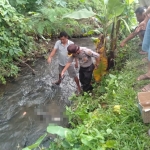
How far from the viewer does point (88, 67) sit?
5.20 m

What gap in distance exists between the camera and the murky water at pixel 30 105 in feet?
14.8

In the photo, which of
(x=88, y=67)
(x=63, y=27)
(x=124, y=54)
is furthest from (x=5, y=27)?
(x=124, y=54)

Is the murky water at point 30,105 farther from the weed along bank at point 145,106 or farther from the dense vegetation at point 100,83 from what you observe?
the weed along bank at point 145,106

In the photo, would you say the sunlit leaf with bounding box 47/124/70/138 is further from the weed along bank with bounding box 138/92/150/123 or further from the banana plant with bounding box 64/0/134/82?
the banana plant with bounding box 64/0/134/82

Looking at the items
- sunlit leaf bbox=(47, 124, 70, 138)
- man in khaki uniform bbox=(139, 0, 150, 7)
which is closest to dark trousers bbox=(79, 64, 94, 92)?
sunlit leaf bbox=(47, 124, 70, 138)

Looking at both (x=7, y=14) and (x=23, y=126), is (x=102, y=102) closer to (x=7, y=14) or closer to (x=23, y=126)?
(x=23, y=126)

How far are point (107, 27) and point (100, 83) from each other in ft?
4.23

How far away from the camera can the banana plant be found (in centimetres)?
490

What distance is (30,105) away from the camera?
5.44 metres

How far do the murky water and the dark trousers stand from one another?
0.56 m

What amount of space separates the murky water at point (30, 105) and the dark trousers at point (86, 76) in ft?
1.83

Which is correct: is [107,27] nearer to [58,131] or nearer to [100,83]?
[100,83]

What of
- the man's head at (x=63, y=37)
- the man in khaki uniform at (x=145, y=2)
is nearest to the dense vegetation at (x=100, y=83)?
the man's head at (x=63, y=37)

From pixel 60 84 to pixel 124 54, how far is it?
72.7 inches
